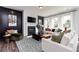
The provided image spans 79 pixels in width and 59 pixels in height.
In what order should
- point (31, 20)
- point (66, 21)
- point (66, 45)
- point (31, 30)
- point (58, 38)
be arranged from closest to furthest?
point (66, 45) → point (58, 38) → point (31, 20) → point (31, 30) → point (66, 21)

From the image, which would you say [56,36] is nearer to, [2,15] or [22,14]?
[2,15]

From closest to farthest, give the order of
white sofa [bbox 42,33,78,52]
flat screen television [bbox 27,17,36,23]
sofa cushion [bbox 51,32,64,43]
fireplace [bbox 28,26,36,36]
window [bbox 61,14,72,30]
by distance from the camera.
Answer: white sofa [bbox 42,33,78,52] < sofa cushion [bbox 51,32,64,43] < flat screen television [bbox 27,17,36,23] < fireplace [bbox 28,26,36,36] < window [bbox 61,14,72,30]

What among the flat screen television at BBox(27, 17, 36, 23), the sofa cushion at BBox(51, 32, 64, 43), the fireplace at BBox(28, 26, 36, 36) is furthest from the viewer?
the fireplace at BBox(28, 26, 36, 36)

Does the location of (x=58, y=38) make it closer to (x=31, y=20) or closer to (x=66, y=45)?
(x=66, y=45)

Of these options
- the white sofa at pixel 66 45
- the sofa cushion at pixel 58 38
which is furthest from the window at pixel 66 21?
the white sofa at pixel 66 45

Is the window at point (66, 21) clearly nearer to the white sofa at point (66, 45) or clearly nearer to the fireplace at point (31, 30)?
the fireplace at point (31, 30)

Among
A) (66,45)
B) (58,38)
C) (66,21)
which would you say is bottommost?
(66,45)

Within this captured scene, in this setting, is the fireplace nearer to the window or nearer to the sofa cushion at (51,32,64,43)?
the window

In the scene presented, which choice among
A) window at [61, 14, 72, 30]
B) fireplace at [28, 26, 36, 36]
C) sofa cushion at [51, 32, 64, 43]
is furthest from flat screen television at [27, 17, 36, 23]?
sofa cushion at [51, 32, 64, 43]

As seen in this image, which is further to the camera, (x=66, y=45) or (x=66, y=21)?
(x=66, y=21)

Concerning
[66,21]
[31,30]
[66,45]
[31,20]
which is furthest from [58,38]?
[66,21]
